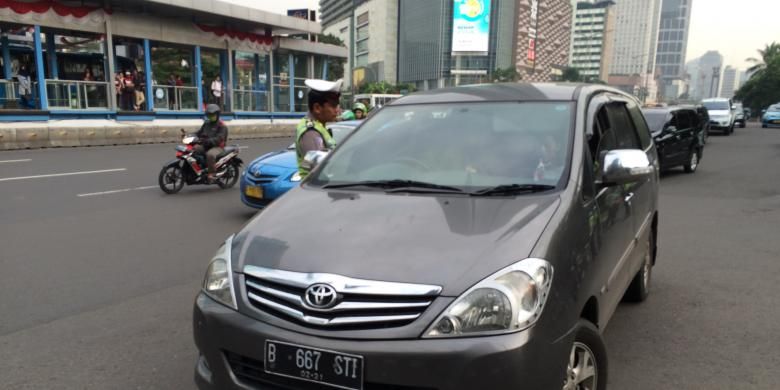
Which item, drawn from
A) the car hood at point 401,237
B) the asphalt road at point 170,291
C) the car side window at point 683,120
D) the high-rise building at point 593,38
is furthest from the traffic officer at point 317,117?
the high-rise building at point 593,38

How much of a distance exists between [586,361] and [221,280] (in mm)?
1651

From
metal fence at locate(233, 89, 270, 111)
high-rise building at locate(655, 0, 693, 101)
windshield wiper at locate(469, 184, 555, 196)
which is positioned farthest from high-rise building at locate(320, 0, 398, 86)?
windshield wiper at locate(469, 184, 555, 196)

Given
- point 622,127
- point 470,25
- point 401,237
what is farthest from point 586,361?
point 470,25

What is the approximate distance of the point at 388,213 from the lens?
2.46 meters

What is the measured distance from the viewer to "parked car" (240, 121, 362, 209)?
6906 mm

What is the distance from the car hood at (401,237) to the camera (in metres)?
2.04

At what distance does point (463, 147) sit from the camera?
2.99 metres

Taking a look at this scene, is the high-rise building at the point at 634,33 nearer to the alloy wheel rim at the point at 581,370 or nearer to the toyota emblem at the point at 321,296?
the alloy wheel rim at the point at 581,370

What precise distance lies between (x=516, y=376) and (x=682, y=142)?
39.4ft

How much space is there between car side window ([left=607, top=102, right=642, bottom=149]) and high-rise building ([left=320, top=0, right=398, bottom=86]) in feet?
382

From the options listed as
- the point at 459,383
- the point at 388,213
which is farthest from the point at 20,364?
the point at 459,383

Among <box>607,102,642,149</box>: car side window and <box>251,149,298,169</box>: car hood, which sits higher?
<box>607,102,642,149</box>: car side window

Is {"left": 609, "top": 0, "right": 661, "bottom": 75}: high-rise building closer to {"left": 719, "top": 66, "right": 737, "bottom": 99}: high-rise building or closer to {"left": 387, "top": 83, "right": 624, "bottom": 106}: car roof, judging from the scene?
{"left": 719, "top": 66, "right": 737, "bottom": 99}: high-rise building

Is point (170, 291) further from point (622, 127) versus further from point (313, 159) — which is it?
point (622, 127)
